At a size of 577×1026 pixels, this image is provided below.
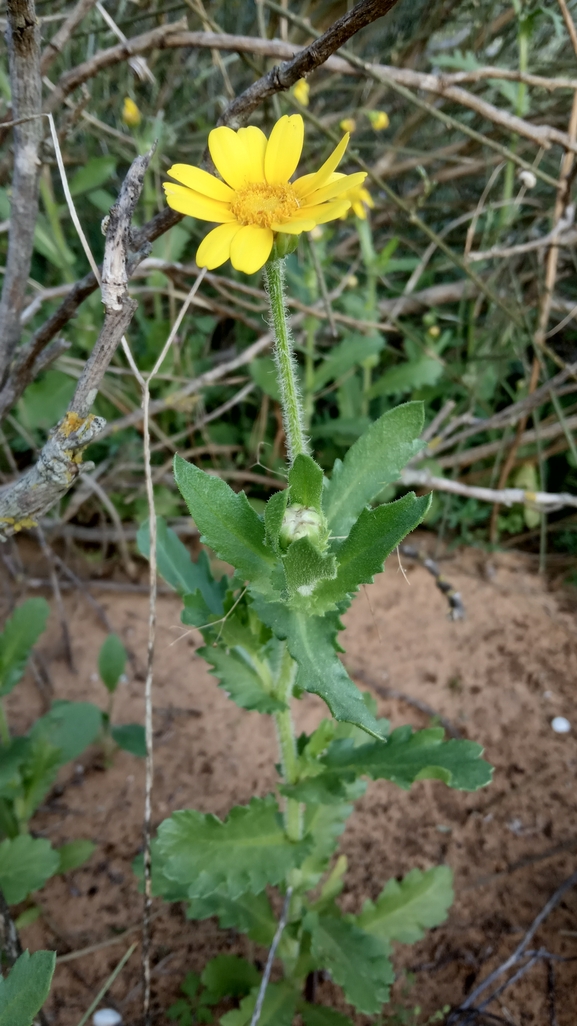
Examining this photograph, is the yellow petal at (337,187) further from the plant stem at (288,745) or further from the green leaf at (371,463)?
the plant stem at (288,745)

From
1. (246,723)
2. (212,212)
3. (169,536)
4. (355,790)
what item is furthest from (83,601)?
(212,212)

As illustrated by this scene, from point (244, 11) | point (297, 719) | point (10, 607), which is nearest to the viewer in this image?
point (297, 719)

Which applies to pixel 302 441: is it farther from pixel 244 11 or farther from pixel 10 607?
pixel 244 11

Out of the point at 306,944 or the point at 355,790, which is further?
the point at 306,944

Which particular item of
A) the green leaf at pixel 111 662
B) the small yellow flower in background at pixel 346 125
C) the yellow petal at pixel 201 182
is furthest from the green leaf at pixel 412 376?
the yellow petal at pixel 201 182

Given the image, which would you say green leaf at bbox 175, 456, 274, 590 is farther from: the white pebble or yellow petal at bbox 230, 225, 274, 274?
the white pebble
